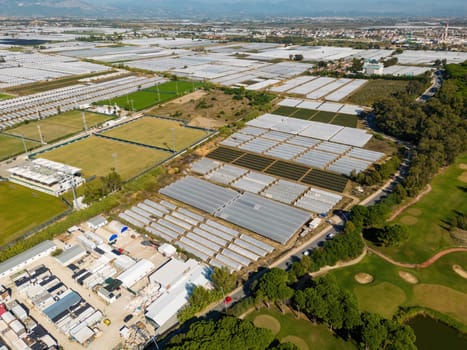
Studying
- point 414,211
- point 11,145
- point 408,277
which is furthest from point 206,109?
point 408,277

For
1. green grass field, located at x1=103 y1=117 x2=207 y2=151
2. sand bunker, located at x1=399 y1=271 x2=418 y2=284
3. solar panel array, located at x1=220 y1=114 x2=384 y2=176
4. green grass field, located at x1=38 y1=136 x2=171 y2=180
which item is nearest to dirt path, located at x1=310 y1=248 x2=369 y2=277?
sand bunker, located at x1=399 y1=271 x2=418 y2=284

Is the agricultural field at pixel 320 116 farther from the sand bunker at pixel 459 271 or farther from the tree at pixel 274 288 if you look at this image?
the tree at pixel 274 288

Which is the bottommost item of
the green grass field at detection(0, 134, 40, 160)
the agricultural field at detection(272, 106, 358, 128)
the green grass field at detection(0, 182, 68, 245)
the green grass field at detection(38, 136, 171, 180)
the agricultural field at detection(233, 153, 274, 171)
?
the green grass field at detection(0, 182, 68, 245)

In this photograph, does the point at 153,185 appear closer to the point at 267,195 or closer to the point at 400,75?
the point at 267,195

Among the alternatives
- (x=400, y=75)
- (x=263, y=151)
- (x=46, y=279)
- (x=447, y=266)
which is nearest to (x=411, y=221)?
(x=447, y=266)

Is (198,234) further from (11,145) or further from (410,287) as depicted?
(11,145)

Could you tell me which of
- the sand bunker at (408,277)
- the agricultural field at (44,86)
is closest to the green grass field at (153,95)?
the agricultural field at (44,86)

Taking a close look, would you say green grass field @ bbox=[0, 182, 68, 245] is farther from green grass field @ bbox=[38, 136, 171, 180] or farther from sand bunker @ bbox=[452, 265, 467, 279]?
sand bunker @ bbox=[452, 265, 467, 279]

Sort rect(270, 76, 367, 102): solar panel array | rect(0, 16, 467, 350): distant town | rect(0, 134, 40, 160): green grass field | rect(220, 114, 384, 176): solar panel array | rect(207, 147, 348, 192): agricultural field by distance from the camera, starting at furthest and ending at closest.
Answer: rect(270, 76, 367, 102): solar panel array → rect(0, 134, 40, 160): green grass field → rect(220, 114, 384, 176): solar panel array → rect(207, 147, 348, 192): agricultural field → rect(0, 16, 467, 350): distant town
